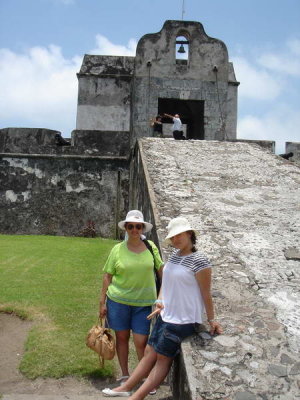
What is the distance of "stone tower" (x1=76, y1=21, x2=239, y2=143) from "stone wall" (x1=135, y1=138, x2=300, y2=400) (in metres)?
4.89

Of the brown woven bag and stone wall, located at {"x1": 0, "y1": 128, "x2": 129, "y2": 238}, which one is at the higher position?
stone wall, located at {"x1": 0, "y1": 128, "x2": 129, "y2": 238}

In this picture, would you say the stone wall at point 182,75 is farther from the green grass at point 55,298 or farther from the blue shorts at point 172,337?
the blue shorts at point 172,337

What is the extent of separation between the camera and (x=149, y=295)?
3199mm

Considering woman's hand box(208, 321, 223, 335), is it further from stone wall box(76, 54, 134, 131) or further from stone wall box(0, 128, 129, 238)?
stone wall box(76, 54, 134, 131)

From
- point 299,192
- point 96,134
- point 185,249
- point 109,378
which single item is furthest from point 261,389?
point 96,134

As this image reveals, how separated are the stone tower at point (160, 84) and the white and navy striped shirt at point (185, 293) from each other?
9158 millimetres

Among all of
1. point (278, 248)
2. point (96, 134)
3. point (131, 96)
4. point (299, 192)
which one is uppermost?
point (131, 96)

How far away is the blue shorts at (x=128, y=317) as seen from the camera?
3197 mm

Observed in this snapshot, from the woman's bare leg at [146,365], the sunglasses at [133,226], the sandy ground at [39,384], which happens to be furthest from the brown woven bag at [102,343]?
the sunglasses at [133,226]

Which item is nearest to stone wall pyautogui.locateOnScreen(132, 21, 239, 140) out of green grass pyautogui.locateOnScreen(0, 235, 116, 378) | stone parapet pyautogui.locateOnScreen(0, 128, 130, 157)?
stone parapet pyautogui.locateOnScreen(0, 128, 130, 157)

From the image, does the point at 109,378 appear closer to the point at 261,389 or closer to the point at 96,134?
the point at 261,389

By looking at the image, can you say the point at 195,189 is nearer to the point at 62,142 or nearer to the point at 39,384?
the point at 39,384

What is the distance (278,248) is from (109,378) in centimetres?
178

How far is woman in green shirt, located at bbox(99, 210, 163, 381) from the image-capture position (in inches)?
125
